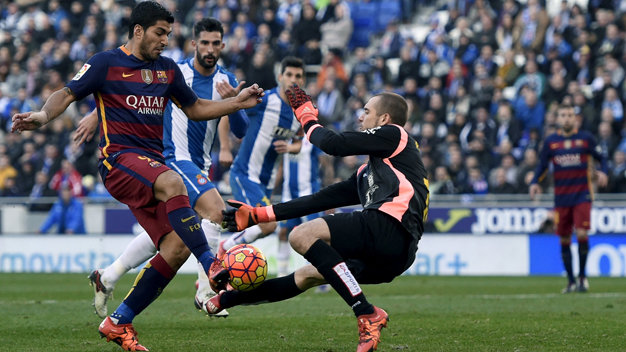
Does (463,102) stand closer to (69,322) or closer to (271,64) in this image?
(271,64)

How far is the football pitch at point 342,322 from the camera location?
7.77 meters

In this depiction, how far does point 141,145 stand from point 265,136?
16.2ft

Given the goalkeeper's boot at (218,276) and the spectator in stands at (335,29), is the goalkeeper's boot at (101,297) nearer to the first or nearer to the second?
the goalkeeper's boot at (218,276)

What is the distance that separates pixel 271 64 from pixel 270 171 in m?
11.2

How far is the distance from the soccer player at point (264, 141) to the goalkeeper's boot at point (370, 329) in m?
5.59

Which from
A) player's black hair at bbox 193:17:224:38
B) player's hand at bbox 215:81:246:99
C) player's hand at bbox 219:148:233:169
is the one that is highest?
player's black hair at bbox 193:17:224:38

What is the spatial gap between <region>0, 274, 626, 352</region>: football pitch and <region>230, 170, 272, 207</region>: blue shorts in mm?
1296

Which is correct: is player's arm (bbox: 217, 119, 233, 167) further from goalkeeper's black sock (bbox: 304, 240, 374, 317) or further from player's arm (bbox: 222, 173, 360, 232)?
goalkeeper's black sock (bbox: 304, 240, 374, 317)

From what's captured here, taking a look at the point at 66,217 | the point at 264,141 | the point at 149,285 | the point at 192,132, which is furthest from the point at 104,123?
the point at 66,217

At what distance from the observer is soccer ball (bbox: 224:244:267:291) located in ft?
23.2

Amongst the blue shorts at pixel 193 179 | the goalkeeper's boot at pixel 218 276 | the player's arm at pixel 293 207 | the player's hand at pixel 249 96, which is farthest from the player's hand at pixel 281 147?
the goalkeeper's boot at pixel 218 276

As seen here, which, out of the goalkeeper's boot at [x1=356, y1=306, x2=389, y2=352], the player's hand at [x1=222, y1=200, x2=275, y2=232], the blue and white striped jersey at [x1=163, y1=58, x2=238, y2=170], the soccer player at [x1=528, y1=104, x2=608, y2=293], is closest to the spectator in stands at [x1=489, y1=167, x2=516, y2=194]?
the soccer player at [x1=528, y1=104, x2=608, y2=293]

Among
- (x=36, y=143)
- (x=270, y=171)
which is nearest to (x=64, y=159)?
(x=36, y=143)

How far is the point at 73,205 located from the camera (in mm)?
20344
